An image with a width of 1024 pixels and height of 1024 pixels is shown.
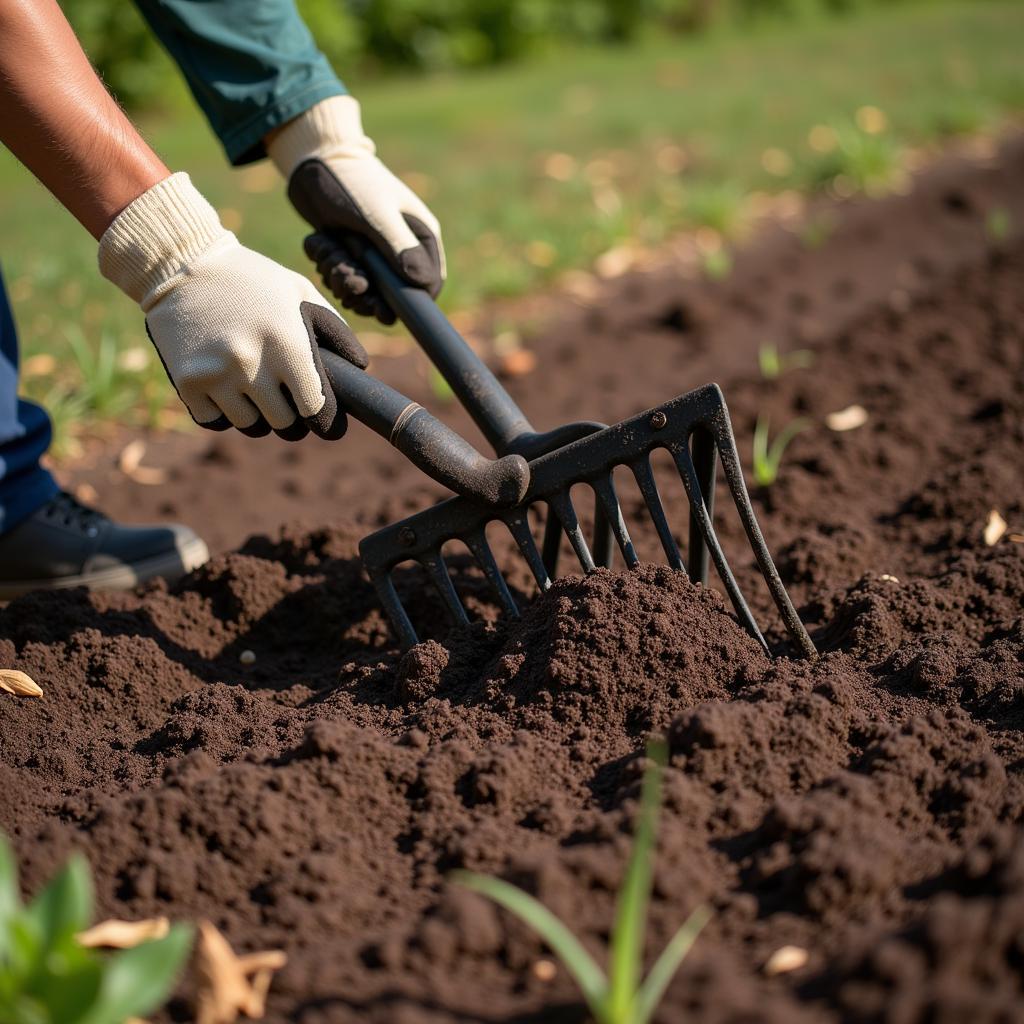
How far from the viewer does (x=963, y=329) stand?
12.3 ft

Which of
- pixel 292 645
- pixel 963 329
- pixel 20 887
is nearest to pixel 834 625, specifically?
pixel 292 645

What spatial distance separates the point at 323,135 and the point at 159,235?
2.31 ft

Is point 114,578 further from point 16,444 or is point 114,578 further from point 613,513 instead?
point 613,513

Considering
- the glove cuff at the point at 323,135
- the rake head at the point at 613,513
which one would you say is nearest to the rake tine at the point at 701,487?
the rake head at the point at 613,513

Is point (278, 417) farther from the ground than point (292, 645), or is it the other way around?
point (278, 417)

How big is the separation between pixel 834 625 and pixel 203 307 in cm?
134

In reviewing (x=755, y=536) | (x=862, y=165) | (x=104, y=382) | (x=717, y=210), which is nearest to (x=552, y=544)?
(x=755, y=536)

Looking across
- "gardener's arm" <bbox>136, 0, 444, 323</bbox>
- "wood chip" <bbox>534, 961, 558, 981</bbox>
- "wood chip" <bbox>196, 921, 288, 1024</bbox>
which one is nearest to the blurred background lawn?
"gardener's arm" <bbox>136, 0, 444, 323</bbox>

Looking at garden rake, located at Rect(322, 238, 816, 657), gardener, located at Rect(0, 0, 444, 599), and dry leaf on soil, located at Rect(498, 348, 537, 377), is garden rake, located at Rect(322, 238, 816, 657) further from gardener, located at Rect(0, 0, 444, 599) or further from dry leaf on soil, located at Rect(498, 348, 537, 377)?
dry leaf on soil, located at Rect(498, 348, 537, 377)

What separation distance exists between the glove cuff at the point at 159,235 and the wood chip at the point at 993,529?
174cm

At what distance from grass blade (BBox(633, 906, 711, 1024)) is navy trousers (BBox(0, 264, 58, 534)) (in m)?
1.83

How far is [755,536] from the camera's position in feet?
6.35

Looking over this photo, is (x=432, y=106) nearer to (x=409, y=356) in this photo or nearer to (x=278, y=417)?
(x=409, y=356)

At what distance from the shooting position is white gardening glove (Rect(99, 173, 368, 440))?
1.97 meters
